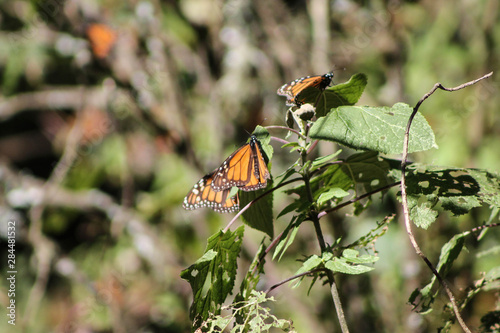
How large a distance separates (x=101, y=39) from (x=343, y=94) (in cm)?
256

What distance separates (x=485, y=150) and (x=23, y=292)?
3.55 meters

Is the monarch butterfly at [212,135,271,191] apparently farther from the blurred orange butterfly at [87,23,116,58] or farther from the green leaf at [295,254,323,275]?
the blurred orange butterfly at [87,23,116,58]

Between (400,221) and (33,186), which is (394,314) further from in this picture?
(33,186)

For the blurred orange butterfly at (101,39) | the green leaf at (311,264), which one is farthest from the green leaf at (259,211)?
the blurred orange butterfly at (101,39)

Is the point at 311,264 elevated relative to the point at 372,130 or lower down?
lower down

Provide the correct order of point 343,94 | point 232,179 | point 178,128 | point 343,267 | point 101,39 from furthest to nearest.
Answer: point 101,39
point 178,128
point 232,179
point 343,94
point 343,267

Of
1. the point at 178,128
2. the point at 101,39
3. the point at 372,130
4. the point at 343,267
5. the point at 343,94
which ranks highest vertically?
the point at 101,39

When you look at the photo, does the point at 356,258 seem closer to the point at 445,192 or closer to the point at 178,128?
the point at 445,192

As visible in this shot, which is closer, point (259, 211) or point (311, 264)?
point (311, 264)

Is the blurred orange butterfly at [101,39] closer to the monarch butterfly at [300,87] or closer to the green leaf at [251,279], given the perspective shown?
the monarch butterfly at [300,87]

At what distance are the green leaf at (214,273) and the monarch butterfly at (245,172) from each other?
87 mm

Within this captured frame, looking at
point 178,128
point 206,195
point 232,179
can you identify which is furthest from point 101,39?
point 232,179

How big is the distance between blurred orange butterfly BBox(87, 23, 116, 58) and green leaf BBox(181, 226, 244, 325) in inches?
98.3

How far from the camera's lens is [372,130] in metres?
0.54
